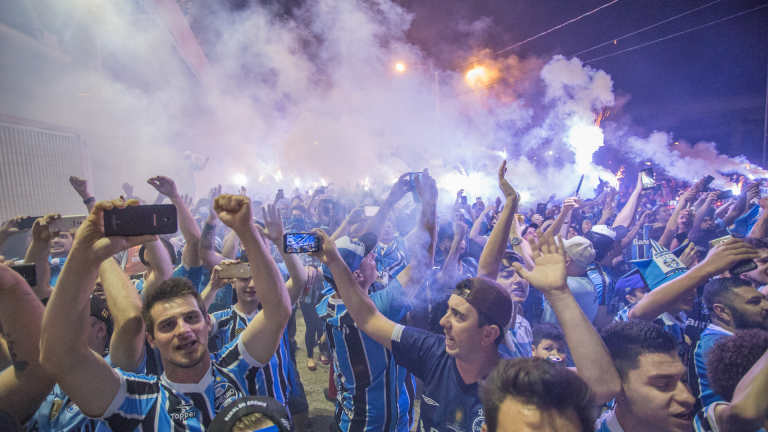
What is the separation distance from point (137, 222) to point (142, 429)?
3.19 ft

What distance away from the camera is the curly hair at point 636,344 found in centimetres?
165

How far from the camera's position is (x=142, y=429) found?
1.57 meters

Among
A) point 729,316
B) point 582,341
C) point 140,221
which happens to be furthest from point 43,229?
point 729,316

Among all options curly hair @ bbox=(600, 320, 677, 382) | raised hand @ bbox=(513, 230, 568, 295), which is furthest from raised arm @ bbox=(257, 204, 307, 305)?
curly hair @ bbox=(600, 320, 677, 382)

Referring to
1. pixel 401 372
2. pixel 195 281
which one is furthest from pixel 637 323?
pixel 195 281

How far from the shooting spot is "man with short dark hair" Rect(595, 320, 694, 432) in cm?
150

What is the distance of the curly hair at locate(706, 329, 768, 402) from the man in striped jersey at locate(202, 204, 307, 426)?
8.30ft

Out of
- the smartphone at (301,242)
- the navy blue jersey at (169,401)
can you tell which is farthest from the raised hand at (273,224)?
the navy blue jersey at (169,401)

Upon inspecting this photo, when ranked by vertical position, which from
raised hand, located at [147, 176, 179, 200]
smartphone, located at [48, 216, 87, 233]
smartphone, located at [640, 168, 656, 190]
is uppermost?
smartphone, located at [640, 168, 656, 190]

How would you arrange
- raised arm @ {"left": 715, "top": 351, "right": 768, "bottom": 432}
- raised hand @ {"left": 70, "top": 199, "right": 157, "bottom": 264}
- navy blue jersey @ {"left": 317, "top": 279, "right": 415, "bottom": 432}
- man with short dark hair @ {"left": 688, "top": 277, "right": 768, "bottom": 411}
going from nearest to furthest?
raised hand @ {"left": 70, "top": 199, "right": 157, "bottom": 264}, raised arm @ {"left": 715, "top": 351, "right": 768, "bottom": 432}, man with short dark hair @ {"left": 688, "top": 277, "right": 768, "bottom": 411}, navy blue jersey @ {"left": 317, "top": 279, "right": 415, "bottom": 432}

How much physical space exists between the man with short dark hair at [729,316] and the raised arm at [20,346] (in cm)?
367

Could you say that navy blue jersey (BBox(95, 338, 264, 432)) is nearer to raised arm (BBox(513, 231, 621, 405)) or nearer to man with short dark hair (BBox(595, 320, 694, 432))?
raised arm (BBox(513, 231, 621, 405))

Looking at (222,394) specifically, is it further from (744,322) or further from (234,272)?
(744,322)

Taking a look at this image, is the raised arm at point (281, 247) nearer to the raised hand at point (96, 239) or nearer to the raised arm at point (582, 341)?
the raised hand at point (96, 239)
